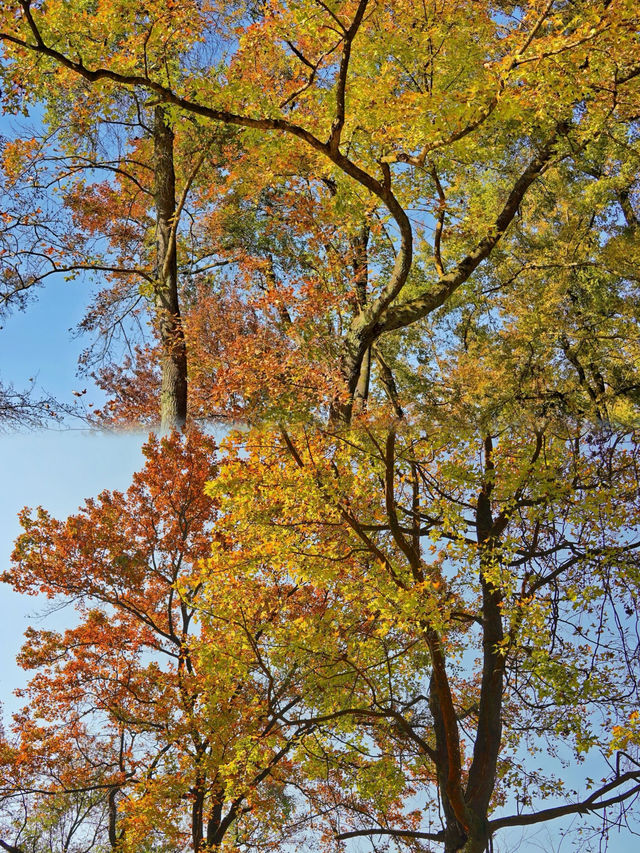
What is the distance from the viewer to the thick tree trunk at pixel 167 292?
32.0 feet

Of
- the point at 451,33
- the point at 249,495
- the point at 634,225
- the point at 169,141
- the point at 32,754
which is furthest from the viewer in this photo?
the point at 634,225

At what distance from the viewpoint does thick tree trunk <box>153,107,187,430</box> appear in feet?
32.0

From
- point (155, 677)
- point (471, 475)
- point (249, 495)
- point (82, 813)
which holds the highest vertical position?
point (471, 475)

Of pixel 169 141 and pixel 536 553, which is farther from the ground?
pixel 169 141

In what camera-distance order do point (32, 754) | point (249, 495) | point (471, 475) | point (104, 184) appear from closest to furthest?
1. point (249, 495)
2. point (471, 475)
3. point (32, 754)
4. point (104, 184)

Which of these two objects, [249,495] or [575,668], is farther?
[249,495]

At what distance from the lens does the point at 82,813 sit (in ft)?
38.6

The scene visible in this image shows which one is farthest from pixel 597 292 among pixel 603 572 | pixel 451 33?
pixel 603 572

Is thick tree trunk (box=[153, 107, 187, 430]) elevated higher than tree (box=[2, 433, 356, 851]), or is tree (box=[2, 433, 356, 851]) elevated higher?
thick tree trunk (box=[153, 107, 187, 430])

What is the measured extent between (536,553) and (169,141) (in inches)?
356

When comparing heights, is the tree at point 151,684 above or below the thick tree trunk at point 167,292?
below

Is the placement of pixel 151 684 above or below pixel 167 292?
below

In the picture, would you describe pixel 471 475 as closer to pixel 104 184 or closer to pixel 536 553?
pixel 536 553

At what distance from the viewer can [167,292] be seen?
33.8 feet
